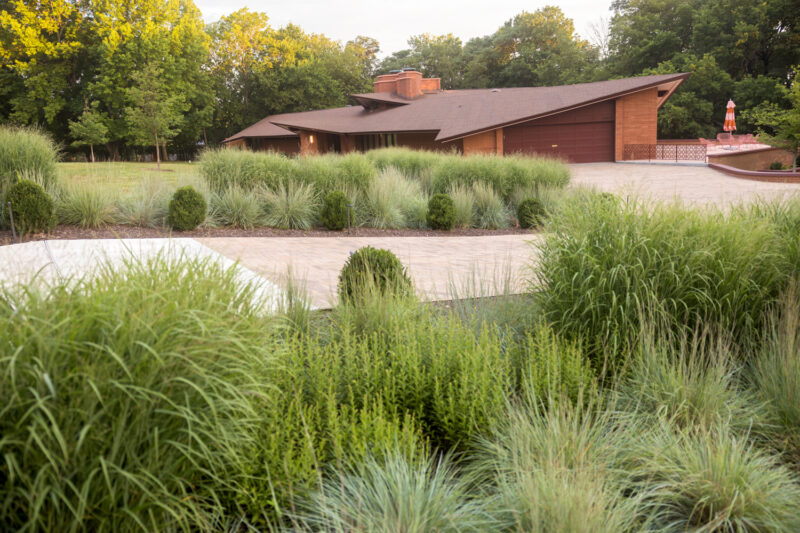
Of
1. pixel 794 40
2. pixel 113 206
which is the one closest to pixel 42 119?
pixel 113 206

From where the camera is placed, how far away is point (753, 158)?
27.9m

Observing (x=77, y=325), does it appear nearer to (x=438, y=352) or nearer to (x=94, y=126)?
(x=438, y=352)

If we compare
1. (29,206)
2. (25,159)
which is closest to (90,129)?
(25,159)

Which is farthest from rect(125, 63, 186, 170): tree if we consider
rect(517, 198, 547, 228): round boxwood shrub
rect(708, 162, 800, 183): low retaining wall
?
rect(708, 162, 800, 183): low retaining wall

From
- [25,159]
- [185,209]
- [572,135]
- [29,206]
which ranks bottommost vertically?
[185,209]

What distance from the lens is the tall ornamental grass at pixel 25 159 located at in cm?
948

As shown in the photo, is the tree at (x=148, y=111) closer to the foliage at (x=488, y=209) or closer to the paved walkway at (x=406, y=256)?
the foliage at (x=488, y=209)

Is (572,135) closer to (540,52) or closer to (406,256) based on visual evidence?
(406,256)

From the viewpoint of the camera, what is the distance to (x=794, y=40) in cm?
3866

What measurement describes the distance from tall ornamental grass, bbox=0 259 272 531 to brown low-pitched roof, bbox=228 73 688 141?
2535cm

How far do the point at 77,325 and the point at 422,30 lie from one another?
6360 cm

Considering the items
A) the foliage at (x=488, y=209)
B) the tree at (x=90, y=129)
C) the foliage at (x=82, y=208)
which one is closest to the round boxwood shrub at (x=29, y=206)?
the foliage at (x=82, y=208)

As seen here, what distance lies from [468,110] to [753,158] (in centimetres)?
1428

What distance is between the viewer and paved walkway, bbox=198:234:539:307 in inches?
256
